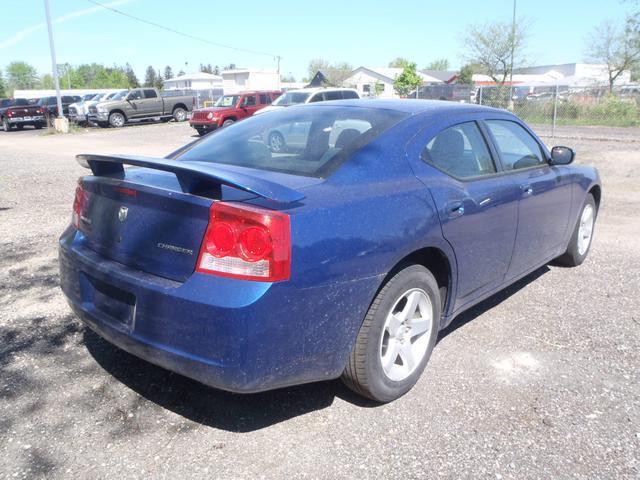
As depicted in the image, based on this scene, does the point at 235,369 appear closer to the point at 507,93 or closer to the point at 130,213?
the point at 130,213

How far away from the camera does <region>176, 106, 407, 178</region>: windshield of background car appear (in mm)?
2977

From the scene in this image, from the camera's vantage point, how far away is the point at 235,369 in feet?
7.65

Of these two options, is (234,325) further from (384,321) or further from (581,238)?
(581,238)

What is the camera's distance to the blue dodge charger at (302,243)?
7.68 ft

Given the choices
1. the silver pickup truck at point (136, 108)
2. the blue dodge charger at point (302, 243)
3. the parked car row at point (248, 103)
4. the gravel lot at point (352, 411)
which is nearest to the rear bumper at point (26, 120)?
the silver pickup truck at point (136, 108)

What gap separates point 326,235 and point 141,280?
88 cm

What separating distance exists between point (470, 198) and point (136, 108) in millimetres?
28195

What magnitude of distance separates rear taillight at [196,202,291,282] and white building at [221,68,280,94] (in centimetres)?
7146

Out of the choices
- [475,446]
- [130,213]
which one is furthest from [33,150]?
[475,446]

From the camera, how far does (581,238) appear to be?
5.32 meters

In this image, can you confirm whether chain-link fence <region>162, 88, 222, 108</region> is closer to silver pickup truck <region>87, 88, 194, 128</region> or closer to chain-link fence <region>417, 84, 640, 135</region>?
silver pickup truck <region>87, 88, 194, 128</region>

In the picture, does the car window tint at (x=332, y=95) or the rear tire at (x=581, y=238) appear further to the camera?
the car window tint at (x=332, y=95)

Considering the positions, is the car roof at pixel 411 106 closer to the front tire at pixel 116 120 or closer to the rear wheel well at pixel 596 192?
the rear wheel well at pixel 596 192

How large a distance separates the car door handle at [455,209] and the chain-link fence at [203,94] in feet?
103
